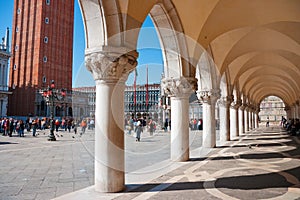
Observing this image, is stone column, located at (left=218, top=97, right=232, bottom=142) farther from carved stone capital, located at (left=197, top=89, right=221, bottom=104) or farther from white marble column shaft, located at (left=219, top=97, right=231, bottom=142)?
carved stone capital, located at (left=197, top=89, right=221, bottom=104)

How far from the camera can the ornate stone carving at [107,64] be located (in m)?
4.36

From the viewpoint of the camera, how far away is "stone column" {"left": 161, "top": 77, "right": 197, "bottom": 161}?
732cm

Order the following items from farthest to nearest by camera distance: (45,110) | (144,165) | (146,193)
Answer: (45,110)
(144,165)
(146,193)

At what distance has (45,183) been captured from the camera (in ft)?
16.3

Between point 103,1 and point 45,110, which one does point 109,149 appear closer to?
point 103,1

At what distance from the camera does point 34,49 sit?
4116 centimetres

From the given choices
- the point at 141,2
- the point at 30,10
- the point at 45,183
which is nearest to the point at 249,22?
the point at 141,2

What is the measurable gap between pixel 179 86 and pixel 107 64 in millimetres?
3384

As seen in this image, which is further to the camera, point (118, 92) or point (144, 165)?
point (144, 165)

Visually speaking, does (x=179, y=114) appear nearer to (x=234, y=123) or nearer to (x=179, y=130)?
(x=179, y=130)

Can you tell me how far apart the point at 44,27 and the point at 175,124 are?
1570 inches

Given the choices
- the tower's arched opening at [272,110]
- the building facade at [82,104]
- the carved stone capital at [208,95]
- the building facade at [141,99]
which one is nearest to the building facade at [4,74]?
the building facade at [82,104]

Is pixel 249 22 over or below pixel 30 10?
below

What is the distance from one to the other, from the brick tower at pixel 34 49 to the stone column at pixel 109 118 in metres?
39.6
